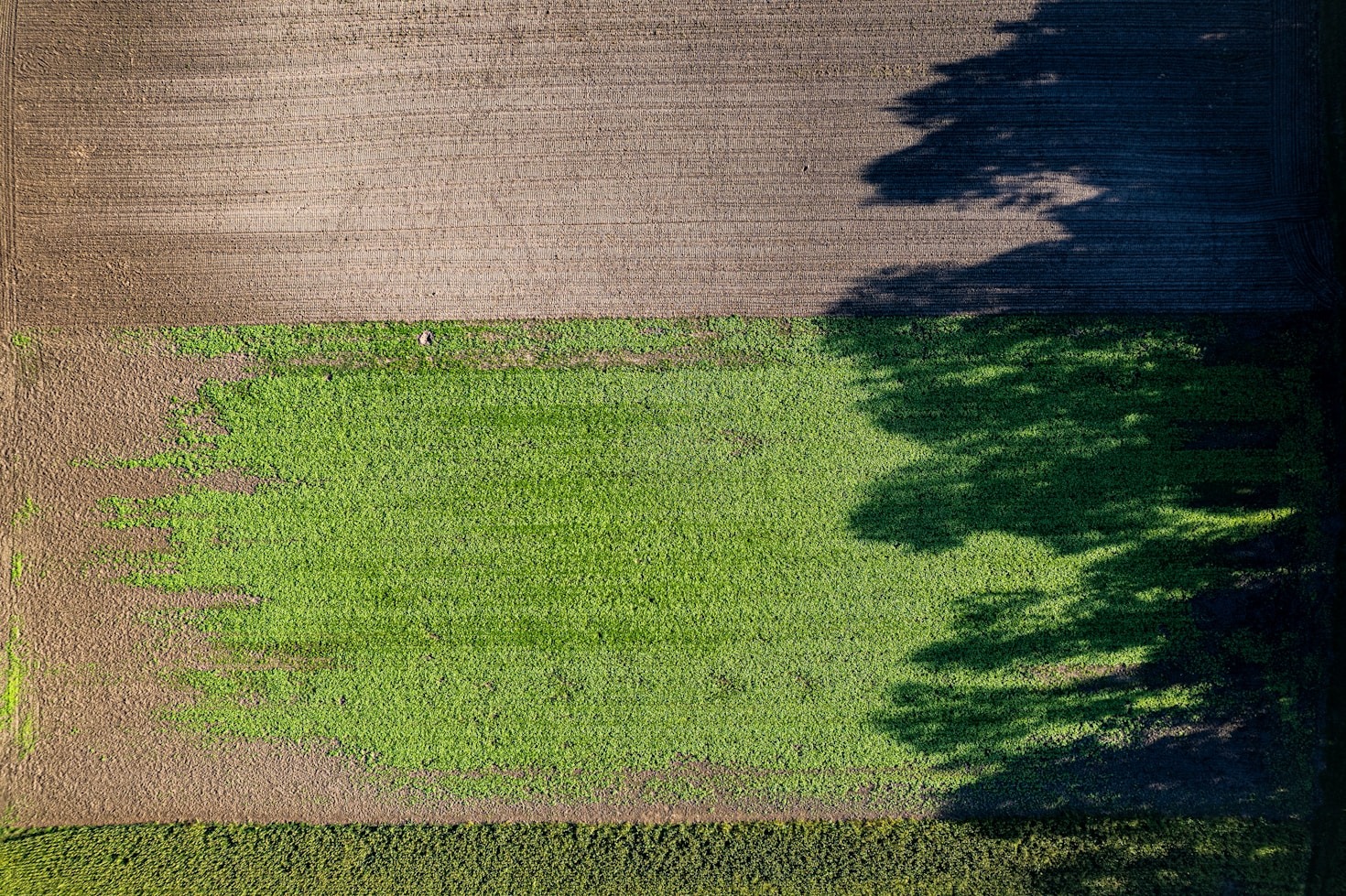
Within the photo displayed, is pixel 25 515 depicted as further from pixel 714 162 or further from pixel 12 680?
pixel 714 162

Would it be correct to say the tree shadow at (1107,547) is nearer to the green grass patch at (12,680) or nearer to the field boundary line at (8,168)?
the field boundary line at (8,168)

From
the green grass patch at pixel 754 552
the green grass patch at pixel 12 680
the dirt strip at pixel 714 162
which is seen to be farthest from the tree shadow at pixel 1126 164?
the green grass patch at pixel 12 680

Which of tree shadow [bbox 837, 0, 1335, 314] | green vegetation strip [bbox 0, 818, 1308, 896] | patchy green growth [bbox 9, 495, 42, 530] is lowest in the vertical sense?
green vegetation strip [bbox 0, 818, 1308, 896]

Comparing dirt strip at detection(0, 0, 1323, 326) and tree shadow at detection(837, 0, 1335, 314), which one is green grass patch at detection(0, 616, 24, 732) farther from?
tree shadow at detection(837, 0, 1335, 314)

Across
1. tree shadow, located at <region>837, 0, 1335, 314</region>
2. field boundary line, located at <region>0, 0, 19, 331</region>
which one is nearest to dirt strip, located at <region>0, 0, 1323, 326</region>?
tree shadow, located at <region>837, 0, 1335, 314</region>

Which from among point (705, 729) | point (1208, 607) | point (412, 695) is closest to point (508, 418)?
point (412, 695)

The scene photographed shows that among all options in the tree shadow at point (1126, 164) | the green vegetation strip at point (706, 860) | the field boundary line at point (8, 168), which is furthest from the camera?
the field boundary line at point (8, 168)

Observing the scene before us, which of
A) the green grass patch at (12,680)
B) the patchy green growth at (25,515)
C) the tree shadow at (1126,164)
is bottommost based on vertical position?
the green grass patch at (12,680)
